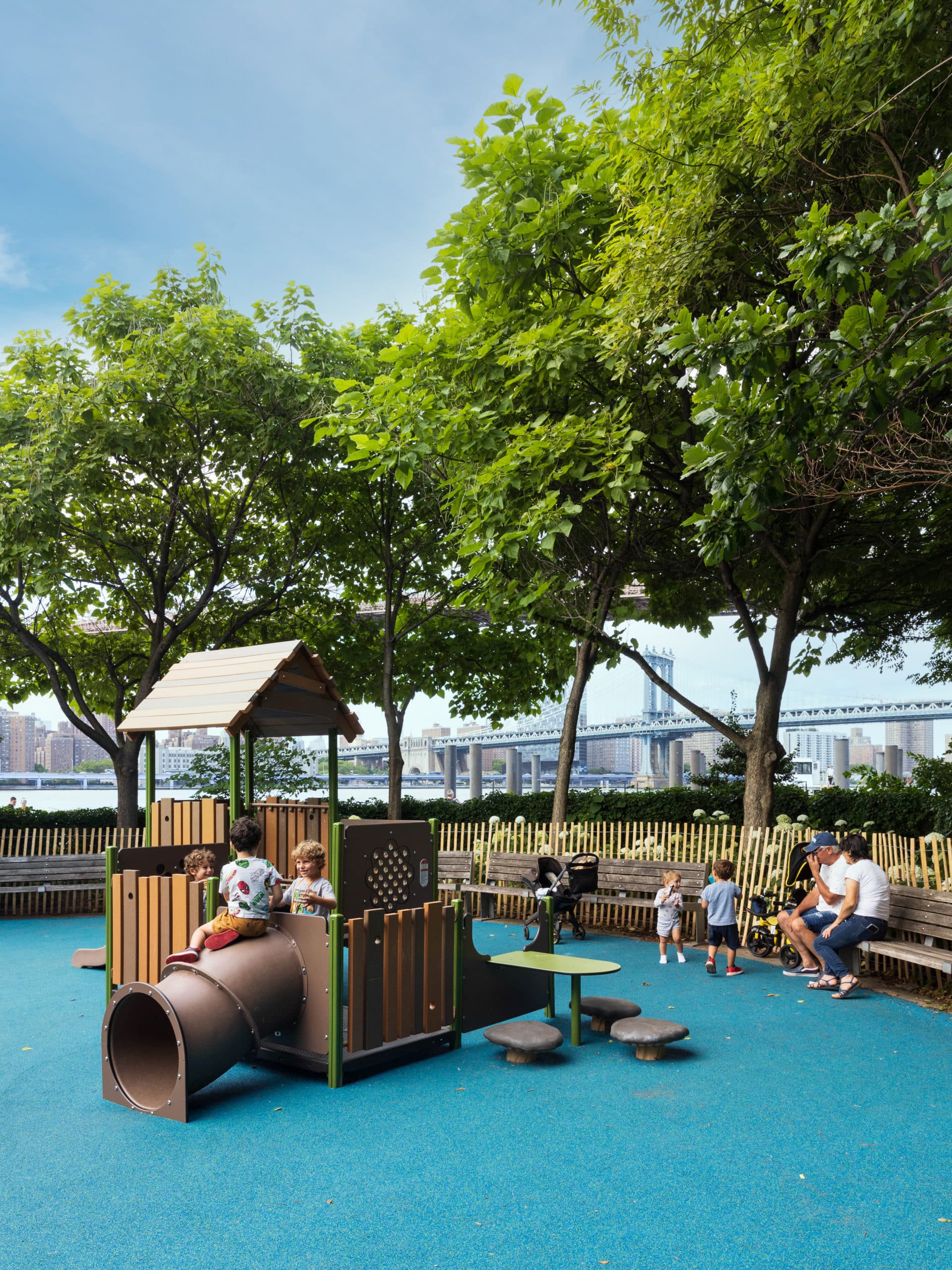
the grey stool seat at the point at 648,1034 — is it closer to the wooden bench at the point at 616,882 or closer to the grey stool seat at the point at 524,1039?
the grey stool seat at the point at 524,1039

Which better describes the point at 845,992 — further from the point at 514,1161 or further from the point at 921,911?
the point at 514,1161

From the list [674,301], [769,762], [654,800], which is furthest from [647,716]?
[674,301]

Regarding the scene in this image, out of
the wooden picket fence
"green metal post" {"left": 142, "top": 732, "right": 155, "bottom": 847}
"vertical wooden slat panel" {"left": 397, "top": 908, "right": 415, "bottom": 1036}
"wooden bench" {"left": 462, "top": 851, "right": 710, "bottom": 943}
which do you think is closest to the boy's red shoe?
"vertical wooden slat panel" {"left": 397, "top": 908, "right": 415, "bottom": 1036}

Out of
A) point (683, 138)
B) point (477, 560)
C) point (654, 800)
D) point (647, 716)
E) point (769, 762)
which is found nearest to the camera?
point (683, 138)

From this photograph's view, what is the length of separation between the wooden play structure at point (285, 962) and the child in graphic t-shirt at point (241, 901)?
9 centimetres

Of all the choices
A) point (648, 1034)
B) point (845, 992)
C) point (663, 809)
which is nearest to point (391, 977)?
point (648, 1034)

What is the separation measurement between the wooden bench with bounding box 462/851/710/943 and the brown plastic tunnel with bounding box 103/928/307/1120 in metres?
6.93

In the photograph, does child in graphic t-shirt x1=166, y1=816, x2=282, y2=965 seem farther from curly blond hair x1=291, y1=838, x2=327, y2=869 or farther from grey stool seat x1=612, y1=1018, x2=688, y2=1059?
grey stool seat x1=612, y1=1018, x2=688, y2=1059

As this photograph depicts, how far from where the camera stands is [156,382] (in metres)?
15.5

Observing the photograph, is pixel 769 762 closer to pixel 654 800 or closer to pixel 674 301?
pixel 654 800

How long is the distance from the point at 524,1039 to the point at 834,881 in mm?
4512

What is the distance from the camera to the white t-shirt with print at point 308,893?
24.6ft

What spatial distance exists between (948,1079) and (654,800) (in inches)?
398

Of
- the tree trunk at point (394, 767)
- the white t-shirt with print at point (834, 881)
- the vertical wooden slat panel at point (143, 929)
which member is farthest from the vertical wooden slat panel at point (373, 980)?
the tree trunk at point (394, 767)
